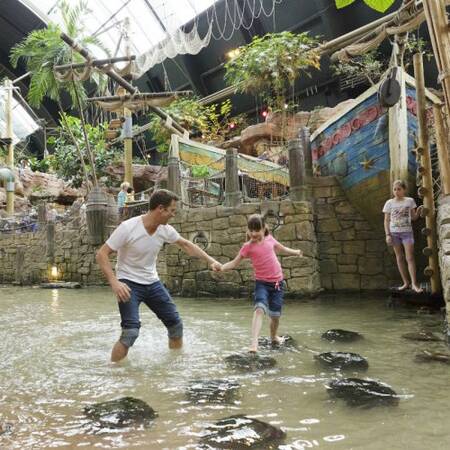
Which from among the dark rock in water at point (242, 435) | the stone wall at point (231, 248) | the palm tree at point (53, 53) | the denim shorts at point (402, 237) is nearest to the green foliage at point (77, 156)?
the palm tree at point (53, 53)

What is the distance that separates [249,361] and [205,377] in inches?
20.8

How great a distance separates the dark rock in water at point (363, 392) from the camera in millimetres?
2619

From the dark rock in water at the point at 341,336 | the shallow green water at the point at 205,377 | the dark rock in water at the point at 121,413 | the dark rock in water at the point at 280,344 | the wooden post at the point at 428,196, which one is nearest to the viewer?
the shallow green water at the point at 205,377

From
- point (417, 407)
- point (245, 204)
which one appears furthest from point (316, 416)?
point (245, 204)

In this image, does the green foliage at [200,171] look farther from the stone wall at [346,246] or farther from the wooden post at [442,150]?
the wooden post at [442,150]

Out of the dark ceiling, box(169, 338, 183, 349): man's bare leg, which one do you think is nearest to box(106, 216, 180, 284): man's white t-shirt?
box(169, 338, 183, 349): man's bare leg

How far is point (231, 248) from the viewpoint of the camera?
28.0 feet

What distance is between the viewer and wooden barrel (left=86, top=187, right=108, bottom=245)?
11.7 metres

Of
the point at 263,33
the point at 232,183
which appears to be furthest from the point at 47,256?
the point at 263,33

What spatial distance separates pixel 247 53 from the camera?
49.4 feet

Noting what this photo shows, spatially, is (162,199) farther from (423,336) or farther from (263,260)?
(423,336)

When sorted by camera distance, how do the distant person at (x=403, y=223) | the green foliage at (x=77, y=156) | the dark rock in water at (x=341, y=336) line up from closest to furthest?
the dark rock in water at (x=341, y=336) → the distant person at (x=403, y=223) → the green foliage at (x=77, y=156)

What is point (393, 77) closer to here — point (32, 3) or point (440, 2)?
point (440, 2)

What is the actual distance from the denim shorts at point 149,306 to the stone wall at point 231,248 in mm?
4240
